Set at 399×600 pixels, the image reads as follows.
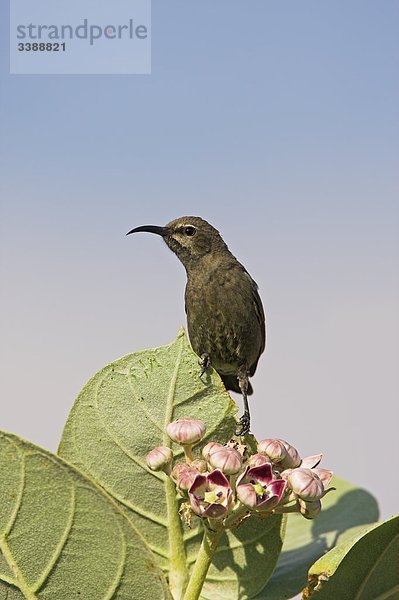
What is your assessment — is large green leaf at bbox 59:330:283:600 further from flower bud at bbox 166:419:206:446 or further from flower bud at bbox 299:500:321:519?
flower bud at bbox 299:500:321:519

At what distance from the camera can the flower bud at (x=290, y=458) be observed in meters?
2.11

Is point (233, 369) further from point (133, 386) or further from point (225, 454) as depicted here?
point (225, 454)

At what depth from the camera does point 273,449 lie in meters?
2.06

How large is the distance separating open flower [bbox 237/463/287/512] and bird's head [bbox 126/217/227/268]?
3.31 meters

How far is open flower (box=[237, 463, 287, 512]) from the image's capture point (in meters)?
1.85

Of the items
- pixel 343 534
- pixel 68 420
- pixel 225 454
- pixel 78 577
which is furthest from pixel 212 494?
pixel 343 534

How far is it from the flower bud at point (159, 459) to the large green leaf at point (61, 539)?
0.75ft

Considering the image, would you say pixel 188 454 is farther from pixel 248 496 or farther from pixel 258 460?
pixel 248 496

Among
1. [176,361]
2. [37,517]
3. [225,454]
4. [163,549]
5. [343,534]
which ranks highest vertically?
[176,361]

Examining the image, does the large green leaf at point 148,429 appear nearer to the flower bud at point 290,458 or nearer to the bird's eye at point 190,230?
the flower bud at point 290,458

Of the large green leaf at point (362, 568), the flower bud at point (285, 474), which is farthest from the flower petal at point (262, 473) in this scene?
the large green leaf at point (362, 568)

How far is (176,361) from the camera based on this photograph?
2.34 m

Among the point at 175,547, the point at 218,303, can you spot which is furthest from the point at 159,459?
the point at 218,303

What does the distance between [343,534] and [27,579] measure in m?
1.42
